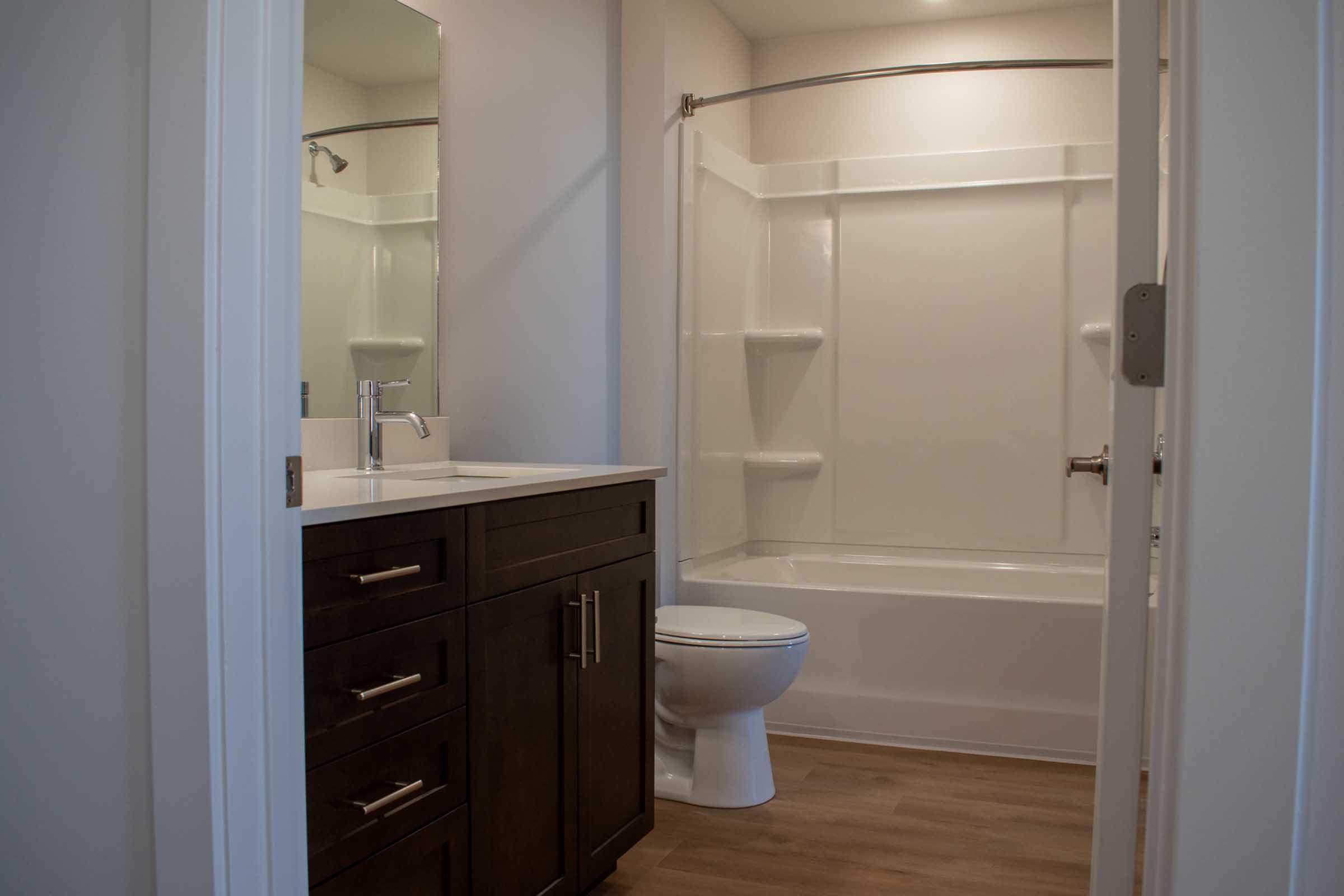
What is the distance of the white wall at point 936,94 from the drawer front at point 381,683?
10.1ft

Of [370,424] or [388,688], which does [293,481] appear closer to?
[388,688]

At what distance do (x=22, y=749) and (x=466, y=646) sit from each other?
613 mm

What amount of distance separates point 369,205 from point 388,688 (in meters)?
1.27

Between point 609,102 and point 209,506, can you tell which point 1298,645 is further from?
point 609,102

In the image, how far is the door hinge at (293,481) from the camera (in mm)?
1123

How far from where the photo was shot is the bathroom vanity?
4.46 feet

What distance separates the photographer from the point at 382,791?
4.71ft

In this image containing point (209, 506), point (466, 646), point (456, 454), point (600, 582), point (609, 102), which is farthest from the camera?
point (609, 102)

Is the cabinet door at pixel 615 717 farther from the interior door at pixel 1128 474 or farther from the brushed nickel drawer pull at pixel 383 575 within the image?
the interior door at pixel 1128 474

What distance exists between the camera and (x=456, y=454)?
2.68 metres

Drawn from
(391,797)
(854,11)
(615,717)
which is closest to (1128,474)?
(391,797)

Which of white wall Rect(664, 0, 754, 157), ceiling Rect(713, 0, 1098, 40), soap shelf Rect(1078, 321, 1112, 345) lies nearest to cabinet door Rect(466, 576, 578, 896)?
white wall Rect(664, 0, 754, 157)

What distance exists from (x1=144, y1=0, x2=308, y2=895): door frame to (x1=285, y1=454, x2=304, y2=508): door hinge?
0.02 metres

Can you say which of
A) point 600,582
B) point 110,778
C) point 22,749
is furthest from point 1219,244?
point 600,582
